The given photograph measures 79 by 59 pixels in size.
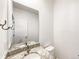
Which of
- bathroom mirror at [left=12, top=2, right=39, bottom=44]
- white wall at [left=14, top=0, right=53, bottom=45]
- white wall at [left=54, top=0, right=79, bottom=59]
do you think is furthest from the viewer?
white wall at [left=54, top=0, right=79, bottom=59]

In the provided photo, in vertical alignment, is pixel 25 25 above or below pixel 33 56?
above

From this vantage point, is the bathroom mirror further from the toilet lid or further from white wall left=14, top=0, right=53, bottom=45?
the toilet lid

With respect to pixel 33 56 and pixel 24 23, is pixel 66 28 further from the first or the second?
pixel 33 56

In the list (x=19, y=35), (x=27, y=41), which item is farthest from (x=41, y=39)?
(x=19, y=35)

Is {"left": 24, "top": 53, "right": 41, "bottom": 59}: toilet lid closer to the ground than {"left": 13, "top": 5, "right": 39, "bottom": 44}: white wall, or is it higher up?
closer to the ground

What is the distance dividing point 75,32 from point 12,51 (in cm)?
207

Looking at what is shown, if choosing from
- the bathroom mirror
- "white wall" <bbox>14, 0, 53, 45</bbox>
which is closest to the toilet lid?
the bathroom mirror

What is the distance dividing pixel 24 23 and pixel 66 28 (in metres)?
1.55

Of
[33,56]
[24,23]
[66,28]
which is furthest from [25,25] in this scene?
[66,28]

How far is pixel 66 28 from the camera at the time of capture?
284 centimetres

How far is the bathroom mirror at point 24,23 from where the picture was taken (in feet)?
5.66

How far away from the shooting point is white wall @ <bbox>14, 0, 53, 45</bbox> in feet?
7.27

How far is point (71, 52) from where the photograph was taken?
2773 millimetres

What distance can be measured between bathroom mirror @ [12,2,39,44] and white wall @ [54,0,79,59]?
99cm
